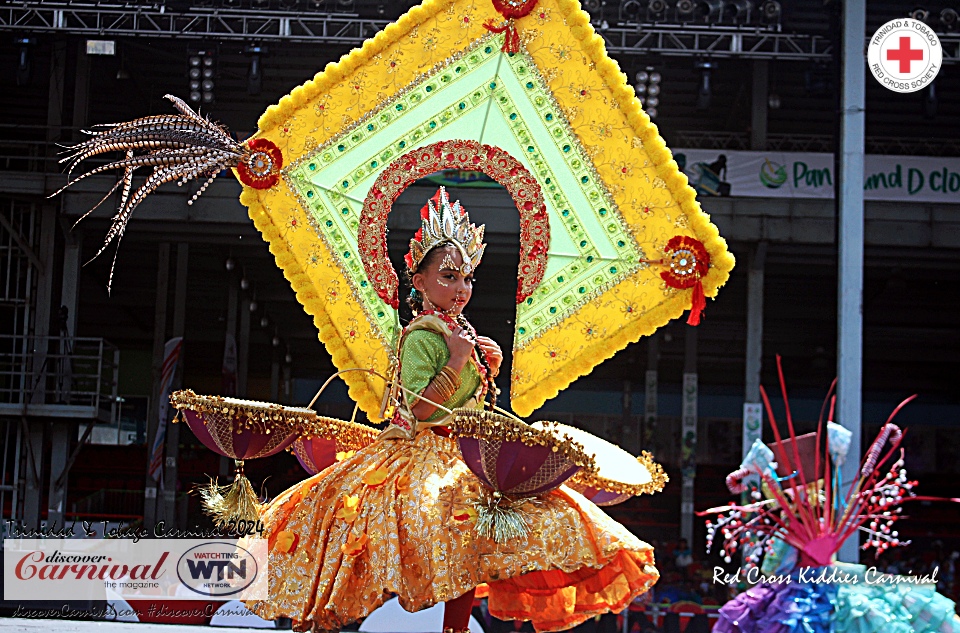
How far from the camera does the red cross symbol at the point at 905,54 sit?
345 inches

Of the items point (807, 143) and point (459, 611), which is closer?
point (459, 611)

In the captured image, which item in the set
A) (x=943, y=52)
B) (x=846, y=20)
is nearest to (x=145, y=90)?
(x=943, y=52)

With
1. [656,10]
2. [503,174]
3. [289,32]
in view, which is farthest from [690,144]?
[503,174]

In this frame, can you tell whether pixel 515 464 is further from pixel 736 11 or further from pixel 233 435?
pixel 736 11

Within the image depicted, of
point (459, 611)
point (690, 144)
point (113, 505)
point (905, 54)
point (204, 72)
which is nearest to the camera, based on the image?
point (459, 611)

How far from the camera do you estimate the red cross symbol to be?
8.77 metres

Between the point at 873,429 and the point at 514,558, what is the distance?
2241 cm

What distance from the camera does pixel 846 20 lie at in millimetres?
6996

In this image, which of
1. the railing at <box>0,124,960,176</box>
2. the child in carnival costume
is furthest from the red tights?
the railing at <box>0,124,960,176</box>

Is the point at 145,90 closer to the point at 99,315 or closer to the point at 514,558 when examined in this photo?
the point at 99,315

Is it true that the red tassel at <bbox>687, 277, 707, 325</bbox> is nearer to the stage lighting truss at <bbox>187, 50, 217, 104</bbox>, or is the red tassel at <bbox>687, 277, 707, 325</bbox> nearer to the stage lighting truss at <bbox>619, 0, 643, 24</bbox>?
the stage lighting truss at <bbox>619, 0, 643, 24</bbox>

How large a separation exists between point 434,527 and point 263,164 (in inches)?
79.4

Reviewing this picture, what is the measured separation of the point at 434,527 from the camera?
4.14 m

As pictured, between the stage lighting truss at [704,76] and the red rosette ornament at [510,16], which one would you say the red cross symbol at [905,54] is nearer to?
the red rosette ornament at [510,16]
